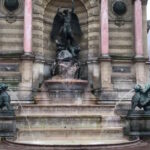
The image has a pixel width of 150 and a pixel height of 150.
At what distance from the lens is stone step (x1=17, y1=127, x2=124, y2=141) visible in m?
15.8

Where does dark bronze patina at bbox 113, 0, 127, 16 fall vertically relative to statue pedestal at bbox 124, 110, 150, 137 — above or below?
above

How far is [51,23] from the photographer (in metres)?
26.4

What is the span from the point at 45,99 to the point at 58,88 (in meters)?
1.10

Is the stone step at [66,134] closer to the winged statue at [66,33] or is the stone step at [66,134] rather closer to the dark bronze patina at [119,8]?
the winged statue at [66,33]

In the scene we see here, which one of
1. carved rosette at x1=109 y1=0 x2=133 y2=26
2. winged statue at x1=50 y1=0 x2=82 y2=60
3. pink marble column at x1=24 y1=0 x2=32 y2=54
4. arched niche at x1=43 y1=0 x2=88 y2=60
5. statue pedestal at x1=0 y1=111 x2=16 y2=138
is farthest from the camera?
arched niche at x1=43 y1=0 x2=88 y2=60

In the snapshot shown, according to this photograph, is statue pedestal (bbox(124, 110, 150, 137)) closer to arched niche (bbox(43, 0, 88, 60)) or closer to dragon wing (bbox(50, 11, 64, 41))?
arched niche (bbox(43, 0, 88, 60))

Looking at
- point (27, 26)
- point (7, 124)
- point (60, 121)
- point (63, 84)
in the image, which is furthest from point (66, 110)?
point (27, 26)

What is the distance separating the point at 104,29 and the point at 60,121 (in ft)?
29.6

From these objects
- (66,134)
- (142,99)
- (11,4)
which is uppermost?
(11,4)

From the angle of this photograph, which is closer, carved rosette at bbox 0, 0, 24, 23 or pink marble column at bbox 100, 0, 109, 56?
pink marble column at bbox 100, 0, 109, 56

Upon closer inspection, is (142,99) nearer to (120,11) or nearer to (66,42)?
(66,42)

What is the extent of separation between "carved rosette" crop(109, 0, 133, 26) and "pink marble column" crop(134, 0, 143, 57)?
0.76 m

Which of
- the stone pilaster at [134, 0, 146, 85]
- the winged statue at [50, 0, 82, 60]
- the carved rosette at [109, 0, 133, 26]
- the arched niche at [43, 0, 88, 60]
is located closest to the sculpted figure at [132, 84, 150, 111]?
the stone pilaster at [134, 0, 146, 85]

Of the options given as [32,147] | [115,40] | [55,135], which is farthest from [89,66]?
[32,147]
